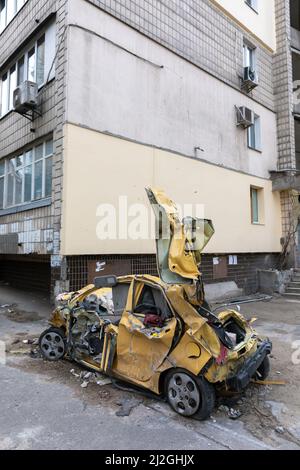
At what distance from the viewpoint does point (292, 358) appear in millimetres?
6227

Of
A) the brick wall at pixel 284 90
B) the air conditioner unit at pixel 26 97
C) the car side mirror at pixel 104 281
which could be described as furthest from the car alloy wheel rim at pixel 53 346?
the brick wall at pixel 284 90

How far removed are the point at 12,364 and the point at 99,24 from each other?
838 centimetres

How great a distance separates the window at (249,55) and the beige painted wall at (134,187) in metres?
4.78

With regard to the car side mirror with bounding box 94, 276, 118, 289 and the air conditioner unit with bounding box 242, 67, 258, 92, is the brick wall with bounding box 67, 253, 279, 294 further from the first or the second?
the air conditioner unit with bounding box 242, 67, 258, 92

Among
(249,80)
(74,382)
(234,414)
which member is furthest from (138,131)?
(234,414)

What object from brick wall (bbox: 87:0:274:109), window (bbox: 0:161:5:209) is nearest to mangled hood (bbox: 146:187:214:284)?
brick wall (bbox: 87:0:274:109)

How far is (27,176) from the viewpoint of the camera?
34.6ft

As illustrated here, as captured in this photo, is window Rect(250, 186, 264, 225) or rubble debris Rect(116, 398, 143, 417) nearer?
rubble debris Rect(116, 398, 143, 417)

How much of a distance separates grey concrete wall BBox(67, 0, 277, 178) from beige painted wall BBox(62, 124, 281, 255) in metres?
0.42

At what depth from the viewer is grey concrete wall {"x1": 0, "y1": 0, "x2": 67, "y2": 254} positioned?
867 centimetres

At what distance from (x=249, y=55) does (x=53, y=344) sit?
14.0 metres

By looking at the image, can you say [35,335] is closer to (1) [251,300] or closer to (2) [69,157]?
(2) [69,157]

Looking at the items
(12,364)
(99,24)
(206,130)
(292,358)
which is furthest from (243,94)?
(12,364)

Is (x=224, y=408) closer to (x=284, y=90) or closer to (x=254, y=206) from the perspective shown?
(x=254, y=206)
